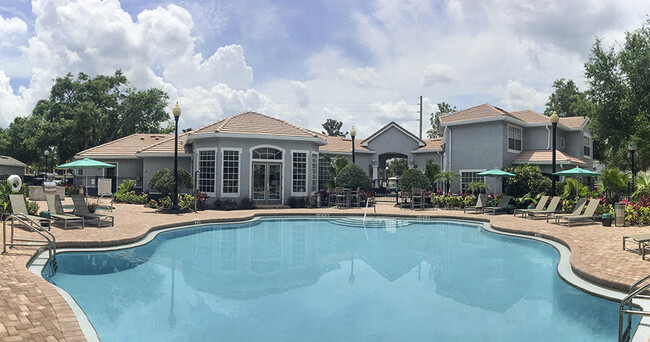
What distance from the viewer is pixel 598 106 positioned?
1049 inches

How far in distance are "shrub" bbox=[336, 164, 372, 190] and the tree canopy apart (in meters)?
29.6

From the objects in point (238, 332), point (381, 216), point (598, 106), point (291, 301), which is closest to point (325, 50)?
point (381, 216)

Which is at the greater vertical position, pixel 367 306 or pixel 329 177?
pixel 329 177

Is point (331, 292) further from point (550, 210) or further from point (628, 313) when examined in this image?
point (550, 210)

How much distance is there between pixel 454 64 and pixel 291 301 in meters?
16.9

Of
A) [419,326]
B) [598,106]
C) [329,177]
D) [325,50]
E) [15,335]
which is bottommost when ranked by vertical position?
[419,326]

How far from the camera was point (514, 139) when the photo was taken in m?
24.5

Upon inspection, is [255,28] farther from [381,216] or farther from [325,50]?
[381,216]

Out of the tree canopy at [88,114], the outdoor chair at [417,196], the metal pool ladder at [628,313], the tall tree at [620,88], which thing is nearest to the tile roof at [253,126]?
the outdoor chair at [417,196]

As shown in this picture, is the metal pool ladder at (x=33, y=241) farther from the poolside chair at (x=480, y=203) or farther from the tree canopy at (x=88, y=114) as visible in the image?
the tree canopy at (x=88, y=114)

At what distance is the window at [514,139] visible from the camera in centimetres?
2409

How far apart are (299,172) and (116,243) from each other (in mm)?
12264

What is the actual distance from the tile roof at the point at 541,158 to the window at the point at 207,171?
17686 millimetres

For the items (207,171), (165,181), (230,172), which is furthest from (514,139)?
(165,181)
